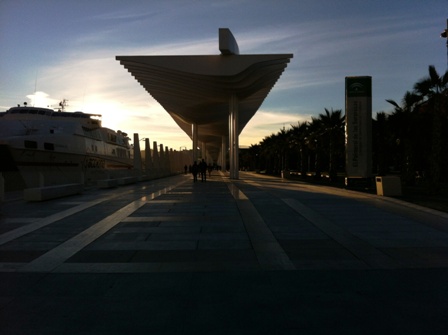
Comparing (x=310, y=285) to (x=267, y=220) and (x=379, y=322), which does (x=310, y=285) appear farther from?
(x=267, y=220)

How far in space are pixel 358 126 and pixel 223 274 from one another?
16047 millimetres

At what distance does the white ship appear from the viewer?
2308 cm

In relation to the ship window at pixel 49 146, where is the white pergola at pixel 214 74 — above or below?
above

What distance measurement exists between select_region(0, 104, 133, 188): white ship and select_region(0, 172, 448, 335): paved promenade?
9.41 meters

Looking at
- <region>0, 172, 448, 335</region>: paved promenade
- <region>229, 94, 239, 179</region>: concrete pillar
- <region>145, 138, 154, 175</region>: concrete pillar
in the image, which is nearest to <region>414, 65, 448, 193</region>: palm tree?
<region>0, 172, 448, 335</region>: paved promenade

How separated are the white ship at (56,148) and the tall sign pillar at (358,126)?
40.8 ft

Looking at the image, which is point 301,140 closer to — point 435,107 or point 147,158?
point 147,158

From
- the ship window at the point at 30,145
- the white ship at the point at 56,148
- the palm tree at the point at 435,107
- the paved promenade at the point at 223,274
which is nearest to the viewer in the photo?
the paved promenade at the point at 223,274

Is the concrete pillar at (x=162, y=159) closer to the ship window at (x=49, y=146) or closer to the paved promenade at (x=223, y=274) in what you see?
the ship window at (x=49, y=146)

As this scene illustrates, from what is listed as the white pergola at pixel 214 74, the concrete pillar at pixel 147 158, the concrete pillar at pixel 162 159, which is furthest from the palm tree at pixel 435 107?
the concrete pillar at pixel 162 159

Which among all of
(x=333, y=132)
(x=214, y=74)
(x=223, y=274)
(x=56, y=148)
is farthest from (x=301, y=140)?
(x=223, y=274)

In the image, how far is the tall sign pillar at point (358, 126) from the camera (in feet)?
66.9

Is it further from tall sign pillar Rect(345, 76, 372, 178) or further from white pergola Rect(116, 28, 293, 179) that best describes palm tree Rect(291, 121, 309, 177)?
tall sign pillar Rect(345, 76, 372, 178)

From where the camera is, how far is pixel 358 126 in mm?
20656
